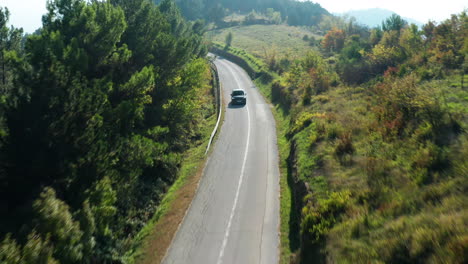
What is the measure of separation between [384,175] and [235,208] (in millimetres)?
7966

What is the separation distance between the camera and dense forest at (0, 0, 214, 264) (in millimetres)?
10891

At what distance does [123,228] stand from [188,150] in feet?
41.2

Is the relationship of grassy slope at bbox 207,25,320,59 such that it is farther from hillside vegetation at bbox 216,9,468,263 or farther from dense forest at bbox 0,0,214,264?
dense forest at bbox 0,0,214,264

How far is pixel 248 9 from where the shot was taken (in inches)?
7480

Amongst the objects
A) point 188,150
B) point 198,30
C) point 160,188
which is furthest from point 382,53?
point 198,30

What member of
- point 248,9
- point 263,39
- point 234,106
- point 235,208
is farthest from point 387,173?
point 248,9

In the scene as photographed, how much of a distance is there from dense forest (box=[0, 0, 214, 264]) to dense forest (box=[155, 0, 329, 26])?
428ft

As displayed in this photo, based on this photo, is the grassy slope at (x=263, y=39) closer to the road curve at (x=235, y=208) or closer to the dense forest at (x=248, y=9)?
the dense forest at (x=248, y=9)

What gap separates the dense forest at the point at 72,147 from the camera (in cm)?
1089

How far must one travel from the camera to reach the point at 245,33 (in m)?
119

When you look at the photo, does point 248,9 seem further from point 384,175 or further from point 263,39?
point 384,175

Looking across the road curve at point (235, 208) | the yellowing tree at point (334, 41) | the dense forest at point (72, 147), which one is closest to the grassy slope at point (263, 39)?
the yellowing tree at point (334, 41)

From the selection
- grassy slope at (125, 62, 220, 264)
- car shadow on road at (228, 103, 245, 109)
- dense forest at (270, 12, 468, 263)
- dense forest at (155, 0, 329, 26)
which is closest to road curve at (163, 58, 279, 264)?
grassy slope at (125, 62, 220, 264)

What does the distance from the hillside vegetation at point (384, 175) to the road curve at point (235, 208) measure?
0.97m
